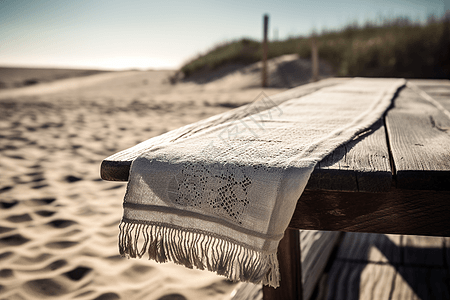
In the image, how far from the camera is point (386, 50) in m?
11.5

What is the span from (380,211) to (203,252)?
446 mm

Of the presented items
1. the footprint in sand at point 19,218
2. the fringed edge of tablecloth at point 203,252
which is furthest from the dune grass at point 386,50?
the fringed edge of tablecloth at point 203,252

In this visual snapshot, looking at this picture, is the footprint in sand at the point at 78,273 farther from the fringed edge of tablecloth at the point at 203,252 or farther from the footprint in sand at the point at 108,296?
the fringed edge of tablecloth at the point at 203,252

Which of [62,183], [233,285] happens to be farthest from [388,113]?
[62,183]

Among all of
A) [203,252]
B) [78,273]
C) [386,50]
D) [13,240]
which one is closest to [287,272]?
[203,252]

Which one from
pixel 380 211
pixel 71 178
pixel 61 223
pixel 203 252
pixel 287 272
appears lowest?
pixel 61 223

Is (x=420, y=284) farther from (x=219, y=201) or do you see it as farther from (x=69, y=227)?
(x=69, y=227)

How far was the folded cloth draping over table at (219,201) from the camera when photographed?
0.78 m

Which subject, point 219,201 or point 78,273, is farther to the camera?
point 78,273

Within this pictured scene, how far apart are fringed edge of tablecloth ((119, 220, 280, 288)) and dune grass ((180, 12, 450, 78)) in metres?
11.5

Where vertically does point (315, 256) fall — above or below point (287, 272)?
below

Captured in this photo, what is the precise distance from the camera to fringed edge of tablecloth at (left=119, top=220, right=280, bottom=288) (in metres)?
0.79

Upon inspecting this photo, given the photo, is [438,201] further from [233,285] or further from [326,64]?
[326,64]

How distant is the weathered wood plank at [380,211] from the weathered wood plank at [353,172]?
2.0 inches
